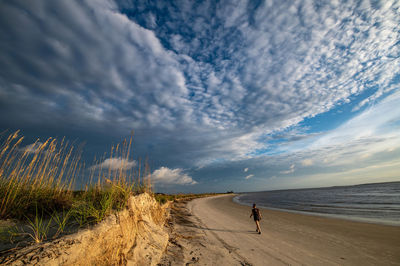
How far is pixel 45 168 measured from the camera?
19.3 ft

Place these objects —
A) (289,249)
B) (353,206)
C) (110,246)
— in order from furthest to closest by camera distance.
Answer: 1. (353,206)
2. (289,249)
3. (110,246)

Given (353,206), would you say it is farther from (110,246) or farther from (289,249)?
(110,246)

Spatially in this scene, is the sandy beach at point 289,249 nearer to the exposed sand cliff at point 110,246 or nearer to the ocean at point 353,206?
the exposed sand cliff at point 110,246

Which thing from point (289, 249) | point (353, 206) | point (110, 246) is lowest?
point (289, 249)

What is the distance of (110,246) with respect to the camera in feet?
12.0

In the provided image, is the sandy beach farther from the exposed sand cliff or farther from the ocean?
the ocean

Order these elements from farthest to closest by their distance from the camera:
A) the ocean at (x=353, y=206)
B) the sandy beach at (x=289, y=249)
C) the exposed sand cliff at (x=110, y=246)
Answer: the ocean at (x=353, y=206)
the sandy beach at (x=289, y=249)
the exposed sand cliff at (x=110, y=246)

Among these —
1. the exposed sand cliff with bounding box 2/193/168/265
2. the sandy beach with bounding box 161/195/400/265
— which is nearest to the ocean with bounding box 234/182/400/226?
the sandy beach with bounding box 161/195/400/265

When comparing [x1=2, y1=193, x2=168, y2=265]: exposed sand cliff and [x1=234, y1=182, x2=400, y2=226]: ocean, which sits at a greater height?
[x1=2, y1=193, x2=168, y2=265]: exposed sand cliff

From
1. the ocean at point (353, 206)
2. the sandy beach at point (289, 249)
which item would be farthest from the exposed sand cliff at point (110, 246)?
the ocean at point (353, 206)

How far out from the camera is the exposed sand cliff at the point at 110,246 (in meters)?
2.58

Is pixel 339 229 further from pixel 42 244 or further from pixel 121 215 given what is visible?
pixel 42 244

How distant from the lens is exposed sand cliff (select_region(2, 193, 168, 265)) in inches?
102

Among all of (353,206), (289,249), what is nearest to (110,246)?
(289,249)
